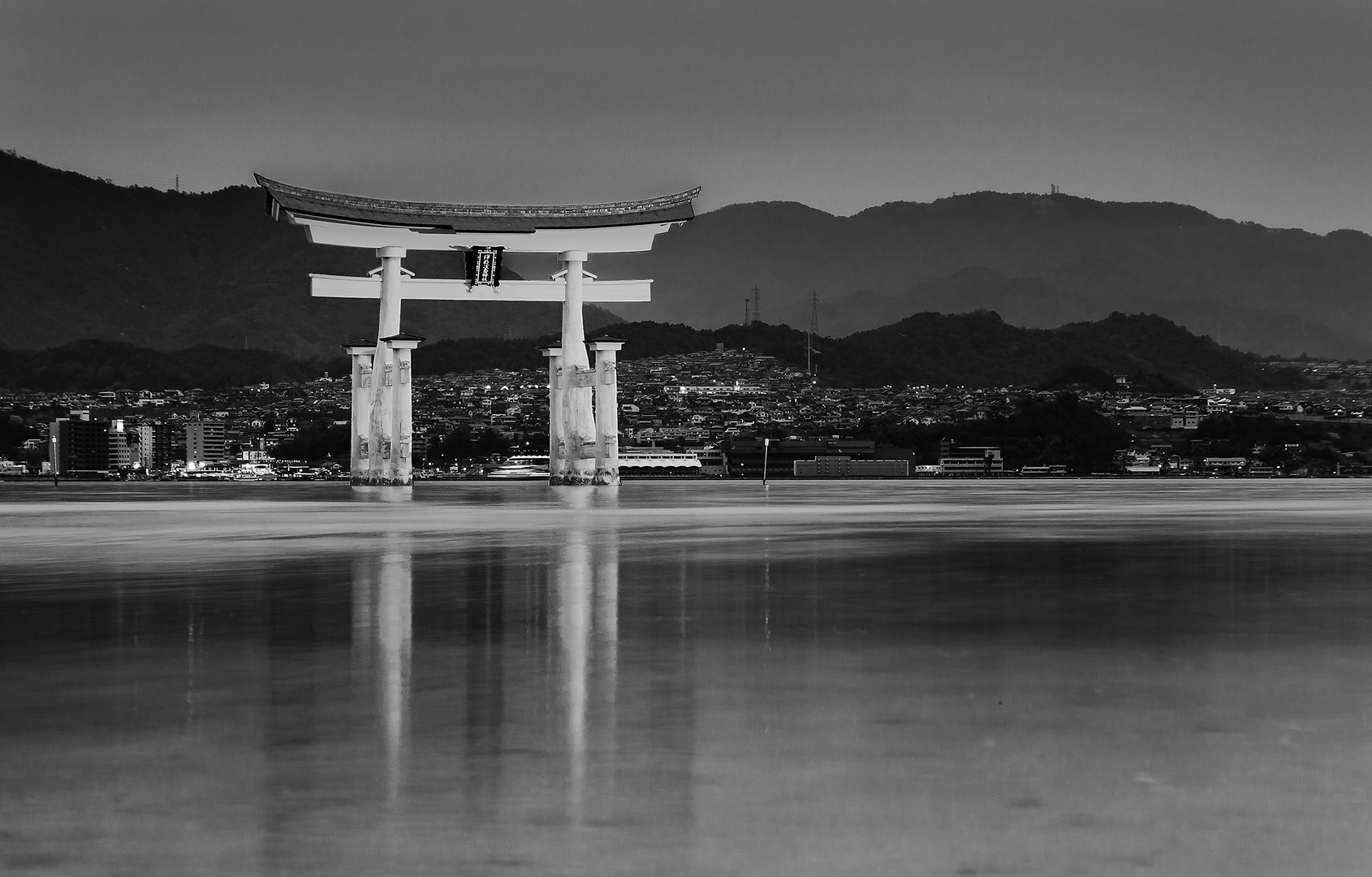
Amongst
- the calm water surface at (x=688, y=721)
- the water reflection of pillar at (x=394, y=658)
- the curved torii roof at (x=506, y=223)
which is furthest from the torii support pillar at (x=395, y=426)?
the calm water surface at (x=688, y=721)

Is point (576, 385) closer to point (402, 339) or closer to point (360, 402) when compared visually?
point (402, 339)

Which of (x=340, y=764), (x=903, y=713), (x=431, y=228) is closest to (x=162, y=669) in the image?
(x=340, y=764)

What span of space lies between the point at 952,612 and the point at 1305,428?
549 feet

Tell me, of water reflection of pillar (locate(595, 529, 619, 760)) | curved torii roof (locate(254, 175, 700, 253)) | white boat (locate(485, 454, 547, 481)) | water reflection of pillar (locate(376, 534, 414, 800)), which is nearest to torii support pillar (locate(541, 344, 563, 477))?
curved torii roof (locate(254, 175, 700, 253))

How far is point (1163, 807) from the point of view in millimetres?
5309

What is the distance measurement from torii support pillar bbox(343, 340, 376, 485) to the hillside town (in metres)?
57.1

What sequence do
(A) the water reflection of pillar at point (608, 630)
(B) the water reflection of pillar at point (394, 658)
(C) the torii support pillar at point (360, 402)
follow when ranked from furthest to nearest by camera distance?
(C) the torii support pillar at point (360, 402) < (A) the water reflection of pillar at point (608, 630) < (B) the water reflection of pillar at point (394, 658)

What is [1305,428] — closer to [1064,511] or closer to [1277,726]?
[1064,511]

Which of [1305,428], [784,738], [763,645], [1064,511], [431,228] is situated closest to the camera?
[784,738]

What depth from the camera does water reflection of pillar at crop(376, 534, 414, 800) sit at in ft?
20.6

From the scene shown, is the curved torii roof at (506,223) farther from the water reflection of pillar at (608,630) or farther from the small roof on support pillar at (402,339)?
the water reflection of pillar at (608,630)

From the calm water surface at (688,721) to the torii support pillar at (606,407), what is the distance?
5511cm

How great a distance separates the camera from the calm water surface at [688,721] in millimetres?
4871

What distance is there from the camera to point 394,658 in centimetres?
957
